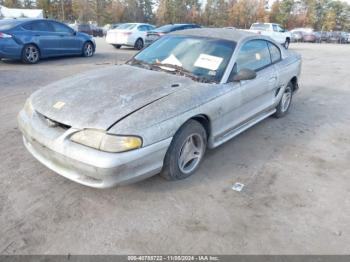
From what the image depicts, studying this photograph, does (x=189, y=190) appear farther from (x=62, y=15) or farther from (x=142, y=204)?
(x=62, y=15)

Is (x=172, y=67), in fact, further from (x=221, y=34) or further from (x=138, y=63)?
(x=221, y=34)

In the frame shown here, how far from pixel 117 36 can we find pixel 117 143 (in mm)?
14968

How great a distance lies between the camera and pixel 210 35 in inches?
167

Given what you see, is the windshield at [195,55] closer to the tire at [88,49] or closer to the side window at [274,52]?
the side window at [274,52]

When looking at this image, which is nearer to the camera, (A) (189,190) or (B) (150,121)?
(B) (150,121)

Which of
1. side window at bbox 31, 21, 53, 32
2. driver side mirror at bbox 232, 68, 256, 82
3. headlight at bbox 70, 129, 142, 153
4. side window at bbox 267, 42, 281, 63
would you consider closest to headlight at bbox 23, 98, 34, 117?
headlight at bbox 70, 129, 142, 153

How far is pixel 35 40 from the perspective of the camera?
983 centimetres

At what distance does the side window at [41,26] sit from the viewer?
32.5 ft

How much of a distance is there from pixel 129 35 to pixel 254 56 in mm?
13062

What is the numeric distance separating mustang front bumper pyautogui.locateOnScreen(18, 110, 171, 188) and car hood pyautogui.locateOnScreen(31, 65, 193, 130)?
172 mm

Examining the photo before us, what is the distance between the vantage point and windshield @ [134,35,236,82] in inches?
146

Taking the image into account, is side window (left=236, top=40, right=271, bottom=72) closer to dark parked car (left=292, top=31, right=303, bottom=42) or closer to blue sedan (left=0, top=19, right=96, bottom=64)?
blue sedan (left=0, top=19, right=96, bottom=64)

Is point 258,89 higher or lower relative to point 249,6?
lower

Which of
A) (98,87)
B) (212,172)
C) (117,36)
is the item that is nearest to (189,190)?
(212,172)
